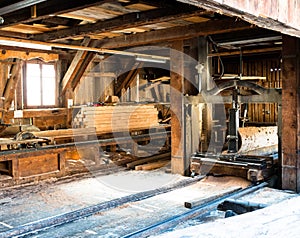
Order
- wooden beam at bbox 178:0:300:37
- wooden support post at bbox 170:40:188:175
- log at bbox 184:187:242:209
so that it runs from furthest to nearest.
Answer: wooden support post at bbox 170:40:188:175 < log at bbox 184:187:242:209 < wooden beam at bbox 178:0:300:37

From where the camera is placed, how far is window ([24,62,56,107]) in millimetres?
7617

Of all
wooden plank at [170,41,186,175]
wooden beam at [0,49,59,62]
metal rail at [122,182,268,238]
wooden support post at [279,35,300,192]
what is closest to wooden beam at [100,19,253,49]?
wooden plank at [170,41,186,175]

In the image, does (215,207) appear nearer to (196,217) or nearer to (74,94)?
(196,217)

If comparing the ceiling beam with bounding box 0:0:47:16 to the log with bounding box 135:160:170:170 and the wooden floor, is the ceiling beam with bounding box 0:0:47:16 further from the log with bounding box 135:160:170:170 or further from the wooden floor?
the log with bounding box 135:160:170:170

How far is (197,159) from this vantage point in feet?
20.0

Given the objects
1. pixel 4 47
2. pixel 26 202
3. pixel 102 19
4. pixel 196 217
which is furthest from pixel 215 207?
pixel 4 47

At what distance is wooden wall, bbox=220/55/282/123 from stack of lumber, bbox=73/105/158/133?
333 cm

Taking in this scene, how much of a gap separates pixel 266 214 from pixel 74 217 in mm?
2101

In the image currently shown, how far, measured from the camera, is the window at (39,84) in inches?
300

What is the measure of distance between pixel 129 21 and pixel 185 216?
7.85ft

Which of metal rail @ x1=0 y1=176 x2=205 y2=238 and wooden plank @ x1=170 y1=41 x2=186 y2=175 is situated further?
wooden plank @ x1=170 y1=41 x2=186 y2=175

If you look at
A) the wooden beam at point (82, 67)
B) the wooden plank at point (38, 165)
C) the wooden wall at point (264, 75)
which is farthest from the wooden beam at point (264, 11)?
the wooden wall at point (264, 75)

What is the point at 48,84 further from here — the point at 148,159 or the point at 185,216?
the point at 185,216

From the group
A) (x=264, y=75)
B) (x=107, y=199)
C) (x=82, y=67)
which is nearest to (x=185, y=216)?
(x=107, y=199)
